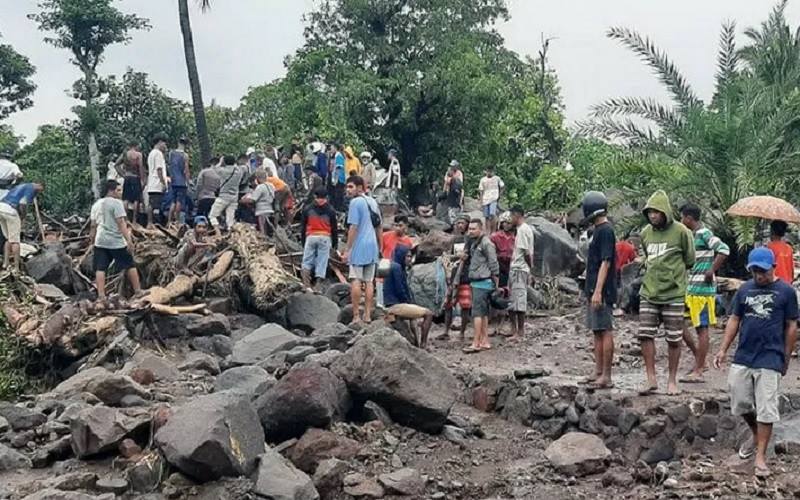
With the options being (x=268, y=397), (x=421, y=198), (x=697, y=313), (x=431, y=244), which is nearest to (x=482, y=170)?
(x=421, y=198)

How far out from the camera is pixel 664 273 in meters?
8.16

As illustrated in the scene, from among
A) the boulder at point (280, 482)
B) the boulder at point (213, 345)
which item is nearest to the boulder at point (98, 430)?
the boulder at point (280, 482)

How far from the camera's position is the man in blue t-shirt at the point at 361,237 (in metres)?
11.1

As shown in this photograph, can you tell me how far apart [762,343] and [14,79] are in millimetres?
27605

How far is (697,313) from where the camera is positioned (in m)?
9.27

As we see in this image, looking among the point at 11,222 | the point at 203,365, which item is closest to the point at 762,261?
the point at 203,365

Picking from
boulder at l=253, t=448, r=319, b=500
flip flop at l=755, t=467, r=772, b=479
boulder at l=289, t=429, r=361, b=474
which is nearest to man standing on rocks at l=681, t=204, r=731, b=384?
flip flop at l=755, t=467, r=772, b=479

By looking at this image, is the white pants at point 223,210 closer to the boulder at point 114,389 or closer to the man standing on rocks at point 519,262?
the man standing on rocks at point 519,262

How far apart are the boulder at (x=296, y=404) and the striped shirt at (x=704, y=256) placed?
393 cm

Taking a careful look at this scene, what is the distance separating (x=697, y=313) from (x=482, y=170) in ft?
63.5

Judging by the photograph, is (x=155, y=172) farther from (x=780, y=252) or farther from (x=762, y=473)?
(x=762, y=473)

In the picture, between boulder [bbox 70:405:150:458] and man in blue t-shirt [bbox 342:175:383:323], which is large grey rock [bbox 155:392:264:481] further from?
man in blue t-shirt [bbox 342:175:383:323]

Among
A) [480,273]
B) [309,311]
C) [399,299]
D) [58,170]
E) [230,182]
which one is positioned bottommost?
[309,311]

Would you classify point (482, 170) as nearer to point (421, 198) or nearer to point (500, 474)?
point (421, 198)
